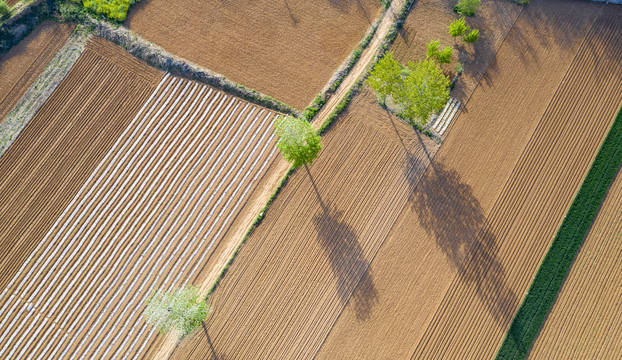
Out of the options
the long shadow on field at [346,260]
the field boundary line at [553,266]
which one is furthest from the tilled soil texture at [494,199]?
the long shadow on field at [346,260]

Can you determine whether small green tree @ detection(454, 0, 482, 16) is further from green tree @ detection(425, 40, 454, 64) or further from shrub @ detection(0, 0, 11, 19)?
shrub @ detection(0, 0, 11, 19)

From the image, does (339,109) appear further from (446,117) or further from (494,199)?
(494,199)

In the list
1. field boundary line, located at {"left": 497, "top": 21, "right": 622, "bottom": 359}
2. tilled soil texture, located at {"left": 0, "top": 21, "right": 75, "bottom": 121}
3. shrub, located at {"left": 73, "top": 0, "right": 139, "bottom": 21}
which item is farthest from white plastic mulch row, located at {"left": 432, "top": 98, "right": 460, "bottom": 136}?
tilled soil texture, located at {"left": 0, "top": 21, "right": 75, "bottom": 121}

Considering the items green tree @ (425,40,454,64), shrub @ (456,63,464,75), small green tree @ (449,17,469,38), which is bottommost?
green tree @ (425,40,454,64)

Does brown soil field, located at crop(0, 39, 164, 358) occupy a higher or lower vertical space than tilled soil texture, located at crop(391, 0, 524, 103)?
lower

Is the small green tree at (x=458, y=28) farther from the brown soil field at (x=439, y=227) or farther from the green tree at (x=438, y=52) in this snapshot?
the brown soil field at (x=439, y=227)

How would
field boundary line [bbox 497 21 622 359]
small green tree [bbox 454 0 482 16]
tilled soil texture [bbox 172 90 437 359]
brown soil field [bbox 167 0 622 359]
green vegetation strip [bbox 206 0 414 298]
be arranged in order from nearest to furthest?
field boundary line [bbox 497 21 622 359]
brown soil field [bbox 167 0 622 359]
tilled soil texture [bbox 172 90 437 359]
green vegetation strip [bbox 206 0 414 298]
small green tree [bbox 454 0 482 16]

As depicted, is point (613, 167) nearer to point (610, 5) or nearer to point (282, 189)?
point (610, 5)
